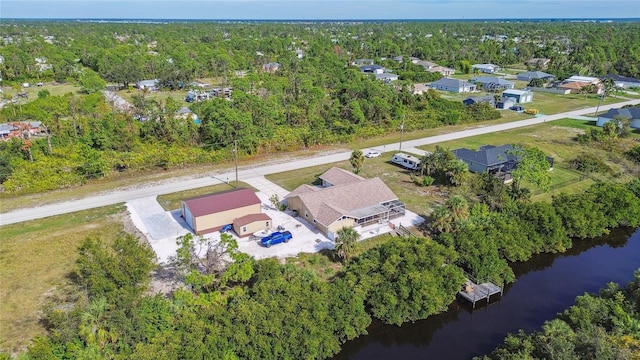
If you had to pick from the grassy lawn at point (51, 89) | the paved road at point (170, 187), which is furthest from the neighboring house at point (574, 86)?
the grassy lawn at point (51, 89)

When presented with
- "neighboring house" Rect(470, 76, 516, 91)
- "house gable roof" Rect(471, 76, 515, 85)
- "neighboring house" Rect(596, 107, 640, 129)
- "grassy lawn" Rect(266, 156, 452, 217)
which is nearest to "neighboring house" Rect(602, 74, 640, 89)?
"house gable roof" Rect(471, 76, 515, 85)

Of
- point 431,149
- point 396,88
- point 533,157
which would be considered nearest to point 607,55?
point 396,88

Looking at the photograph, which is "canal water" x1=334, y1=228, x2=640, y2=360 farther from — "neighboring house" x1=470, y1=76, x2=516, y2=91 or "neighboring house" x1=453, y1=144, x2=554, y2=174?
"neighboring house" x1=470, y1=76, x2=516, y2=91

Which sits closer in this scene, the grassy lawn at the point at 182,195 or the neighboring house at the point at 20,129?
the grassy lawn at the point at 182,195

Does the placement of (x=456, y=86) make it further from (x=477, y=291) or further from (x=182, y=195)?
(x=477, y=291)

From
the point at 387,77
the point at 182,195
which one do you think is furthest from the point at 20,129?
the point at 387,77

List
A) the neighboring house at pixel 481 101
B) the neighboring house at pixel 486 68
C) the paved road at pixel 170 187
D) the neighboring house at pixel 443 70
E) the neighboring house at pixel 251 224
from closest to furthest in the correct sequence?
1. the neighboring house at pixel 251 224
2. the paved road at pixel 170 187
3. the neighboring house at pixel 481 101
4. the neighboring house at pixel 443 70
5. the neighboring house at pixel 486 68

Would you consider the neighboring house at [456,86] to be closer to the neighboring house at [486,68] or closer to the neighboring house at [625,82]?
the neighboring house at [486,68]
